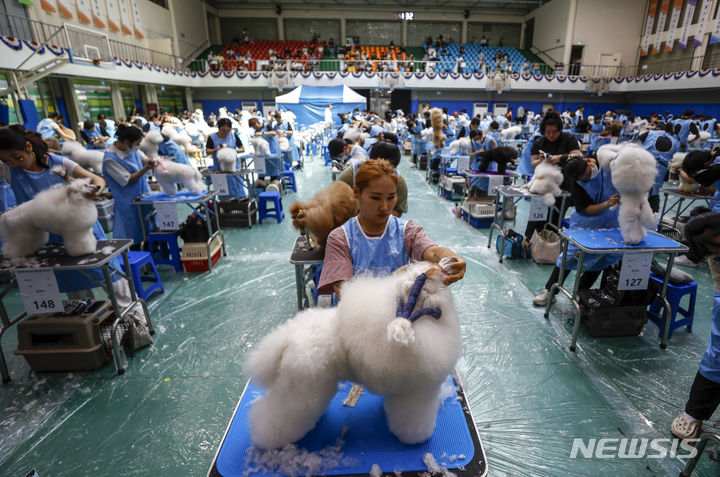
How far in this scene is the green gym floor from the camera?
7.09 feet

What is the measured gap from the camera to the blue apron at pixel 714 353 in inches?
74.0

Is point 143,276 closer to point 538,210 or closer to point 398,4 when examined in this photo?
point 538,210

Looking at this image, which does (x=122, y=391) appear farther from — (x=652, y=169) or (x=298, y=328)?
(x=652, y=169)

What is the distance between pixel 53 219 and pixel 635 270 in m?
4.36

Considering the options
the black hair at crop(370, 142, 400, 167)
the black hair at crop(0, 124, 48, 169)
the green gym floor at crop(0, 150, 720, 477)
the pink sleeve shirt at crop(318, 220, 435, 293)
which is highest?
the black hair at crop(0, 124, 48, 169)

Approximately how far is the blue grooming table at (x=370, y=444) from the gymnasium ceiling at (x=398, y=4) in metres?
29.2

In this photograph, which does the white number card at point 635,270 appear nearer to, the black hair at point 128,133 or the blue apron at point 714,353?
the blue apron at point 714,353

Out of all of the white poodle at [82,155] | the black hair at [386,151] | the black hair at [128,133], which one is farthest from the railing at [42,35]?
the black hair at [386,151]

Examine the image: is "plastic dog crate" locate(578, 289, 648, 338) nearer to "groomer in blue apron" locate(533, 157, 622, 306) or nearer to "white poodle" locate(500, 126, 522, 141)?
"groomer in blue apron" locate(533, 157, 622, 306)

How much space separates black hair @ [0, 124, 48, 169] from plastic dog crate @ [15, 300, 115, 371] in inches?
49.4

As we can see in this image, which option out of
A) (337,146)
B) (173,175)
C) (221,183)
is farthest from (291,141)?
(173,175)

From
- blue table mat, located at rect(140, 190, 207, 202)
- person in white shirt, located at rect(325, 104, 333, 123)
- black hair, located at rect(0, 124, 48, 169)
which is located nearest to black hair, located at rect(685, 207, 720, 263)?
black hair, located at rect(0, 124, 48, 169)

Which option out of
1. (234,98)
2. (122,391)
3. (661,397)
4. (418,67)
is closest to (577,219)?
(661,397)

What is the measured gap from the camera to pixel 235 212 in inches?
249
